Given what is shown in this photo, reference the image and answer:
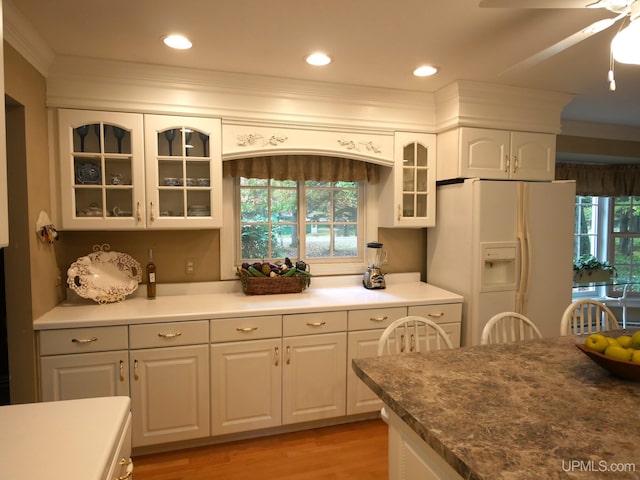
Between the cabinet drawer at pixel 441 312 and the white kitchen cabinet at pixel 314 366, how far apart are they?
0.55 meters

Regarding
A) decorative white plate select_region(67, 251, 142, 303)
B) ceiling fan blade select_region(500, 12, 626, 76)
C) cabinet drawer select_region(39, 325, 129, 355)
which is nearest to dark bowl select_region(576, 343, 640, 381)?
ceiling fan blade select_region(500, 12, 626, 76)

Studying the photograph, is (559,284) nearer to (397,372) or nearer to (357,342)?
(357,342)

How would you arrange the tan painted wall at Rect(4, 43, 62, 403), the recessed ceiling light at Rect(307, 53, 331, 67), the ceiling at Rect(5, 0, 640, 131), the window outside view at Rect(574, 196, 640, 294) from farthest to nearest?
the window outside view at Rect(574, 196, 640, 294) < the recessed ceiling light at Rect(307, 53, 331, 67) < the tan painted wall at Rect(4, 43, 62, 403) < the ceiling at Rect(5, 0, 640, 131)

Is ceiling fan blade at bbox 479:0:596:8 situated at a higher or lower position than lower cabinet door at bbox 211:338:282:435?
higher

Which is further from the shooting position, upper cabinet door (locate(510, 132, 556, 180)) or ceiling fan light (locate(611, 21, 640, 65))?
upper cabinet door (locate(510, 132, 556, 180))

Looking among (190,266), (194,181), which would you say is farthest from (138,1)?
(190,266)

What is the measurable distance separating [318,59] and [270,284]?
154 cm

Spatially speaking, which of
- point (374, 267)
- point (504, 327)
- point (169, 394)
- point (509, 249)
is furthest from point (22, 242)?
point (509, 249)

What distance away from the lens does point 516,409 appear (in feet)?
3.69

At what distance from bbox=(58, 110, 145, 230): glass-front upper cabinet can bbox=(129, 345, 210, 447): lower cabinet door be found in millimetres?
864

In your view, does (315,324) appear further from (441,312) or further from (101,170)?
(101,170)

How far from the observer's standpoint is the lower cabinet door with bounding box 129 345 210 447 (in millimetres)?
2270

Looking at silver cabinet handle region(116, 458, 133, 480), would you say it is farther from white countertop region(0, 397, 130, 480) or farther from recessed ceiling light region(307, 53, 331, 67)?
recessed ceiling light region(307, 53, 331, 67)

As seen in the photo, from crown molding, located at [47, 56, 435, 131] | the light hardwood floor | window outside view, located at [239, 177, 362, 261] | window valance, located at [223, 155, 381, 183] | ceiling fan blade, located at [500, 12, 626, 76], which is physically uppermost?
crown molding, located at [47, 56, 435, 131]
